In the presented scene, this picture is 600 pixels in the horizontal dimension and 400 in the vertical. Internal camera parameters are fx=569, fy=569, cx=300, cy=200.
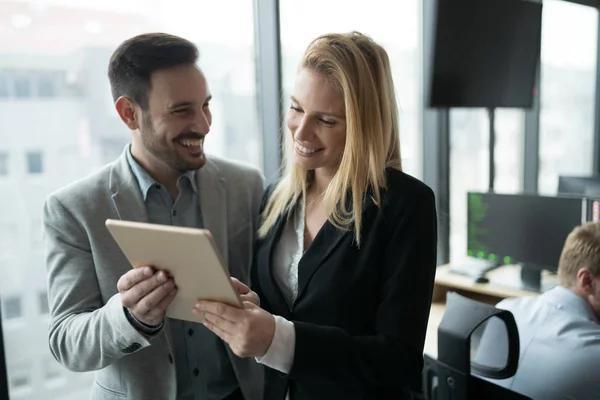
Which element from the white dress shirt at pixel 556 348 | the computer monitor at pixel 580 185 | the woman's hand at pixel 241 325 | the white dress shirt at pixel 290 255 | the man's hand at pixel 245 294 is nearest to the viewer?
the woman's hand at pixel 241 325

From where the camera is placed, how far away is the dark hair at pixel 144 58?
1539mm

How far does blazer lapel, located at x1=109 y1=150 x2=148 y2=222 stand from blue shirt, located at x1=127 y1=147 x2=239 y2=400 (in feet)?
0.08

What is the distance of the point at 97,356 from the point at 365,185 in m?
0.77

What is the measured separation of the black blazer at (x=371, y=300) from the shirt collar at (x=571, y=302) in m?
0.80

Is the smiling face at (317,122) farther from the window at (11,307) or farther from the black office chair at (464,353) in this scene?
the window at (11,307)

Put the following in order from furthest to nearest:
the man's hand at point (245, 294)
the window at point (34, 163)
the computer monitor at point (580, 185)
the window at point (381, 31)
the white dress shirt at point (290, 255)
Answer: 1. the computer monitor at point (580, 185)
2. the window at point (381, 31)
3. the window at point (34, 163)
4. the white dress shirt at point (290, 255)
5. the man's hand at point (245, 294)

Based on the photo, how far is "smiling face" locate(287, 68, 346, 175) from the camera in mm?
1380

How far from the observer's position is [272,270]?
4.91ft

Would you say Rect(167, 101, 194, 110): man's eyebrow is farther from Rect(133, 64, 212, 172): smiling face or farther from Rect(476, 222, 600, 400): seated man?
Rect(476, 222, 600, 400): seated man

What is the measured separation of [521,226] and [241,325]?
82.8 inches

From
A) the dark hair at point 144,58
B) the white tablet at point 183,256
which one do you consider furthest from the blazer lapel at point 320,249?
the dark hair at point 144,58

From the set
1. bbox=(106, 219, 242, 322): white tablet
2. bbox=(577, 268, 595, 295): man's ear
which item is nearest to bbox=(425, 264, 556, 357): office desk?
bbox=(577, 268, 595, 295): man's ear

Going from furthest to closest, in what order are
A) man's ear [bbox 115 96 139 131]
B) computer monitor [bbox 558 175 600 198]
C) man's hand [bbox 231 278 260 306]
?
computer monitor [bbox 558 175 600 198] → man's ear [bbox 115 96 139 131] → man's hand [bbox 231 278 260 306]

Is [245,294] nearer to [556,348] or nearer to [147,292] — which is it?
[147,292]
